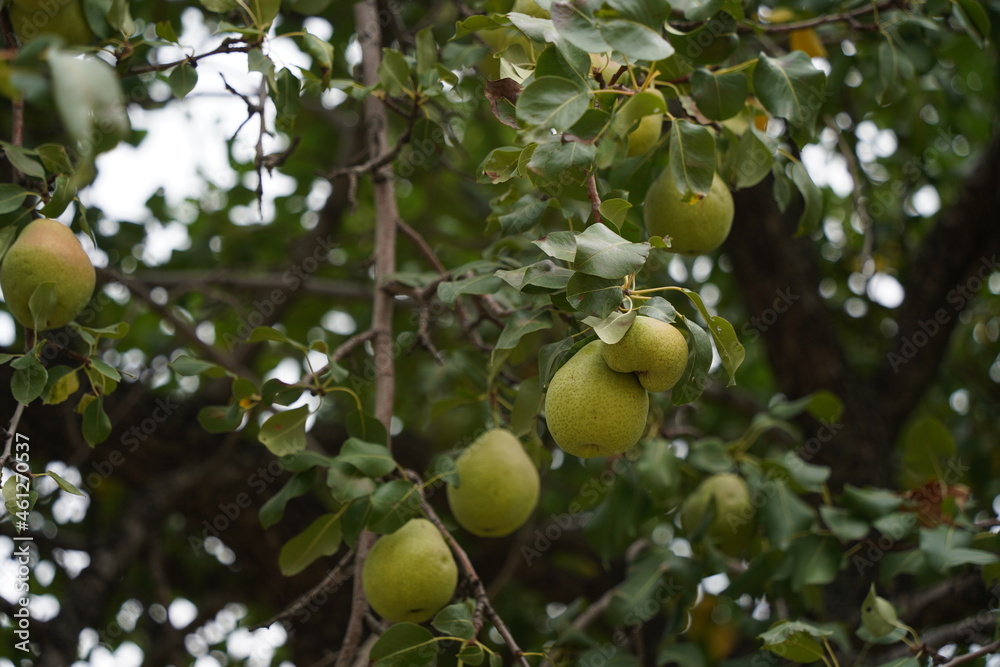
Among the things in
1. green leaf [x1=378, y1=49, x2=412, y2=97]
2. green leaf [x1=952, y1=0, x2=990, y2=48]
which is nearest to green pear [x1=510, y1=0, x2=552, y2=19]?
green leaf [x1=378, y1=49, x2=412, y2=97]

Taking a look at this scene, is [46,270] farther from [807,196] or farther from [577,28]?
[807,196]

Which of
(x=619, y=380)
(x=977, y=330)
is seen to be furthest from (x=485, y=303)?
(x=977, y=330)

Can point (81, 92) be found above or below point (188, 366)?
above

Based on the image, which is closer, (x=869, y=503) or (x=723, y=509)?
(x=869, y=503)

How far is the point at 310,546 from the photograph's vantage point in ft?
5.51

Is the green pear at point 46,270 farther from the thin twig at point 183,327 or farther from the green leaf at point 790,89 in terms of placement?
→ the green leaf at point 790,89

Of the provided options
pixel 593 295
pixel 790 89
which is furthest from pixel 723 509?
pixel 593 295

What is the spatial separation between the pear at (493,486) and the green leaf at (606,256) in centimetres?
67

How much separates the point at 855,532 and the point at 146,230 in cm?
249

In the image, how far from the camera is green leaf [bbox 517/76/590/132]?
3.95 feet

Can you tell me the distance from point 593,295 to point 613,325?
74 millimetres

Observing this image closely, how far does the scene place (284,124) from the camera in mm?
1729

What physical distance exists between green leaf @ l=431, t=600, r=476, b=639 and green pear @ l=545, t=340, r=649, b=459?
448mm

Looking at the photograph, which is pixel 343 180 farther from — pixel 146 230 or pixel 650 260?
pixel 650 260
